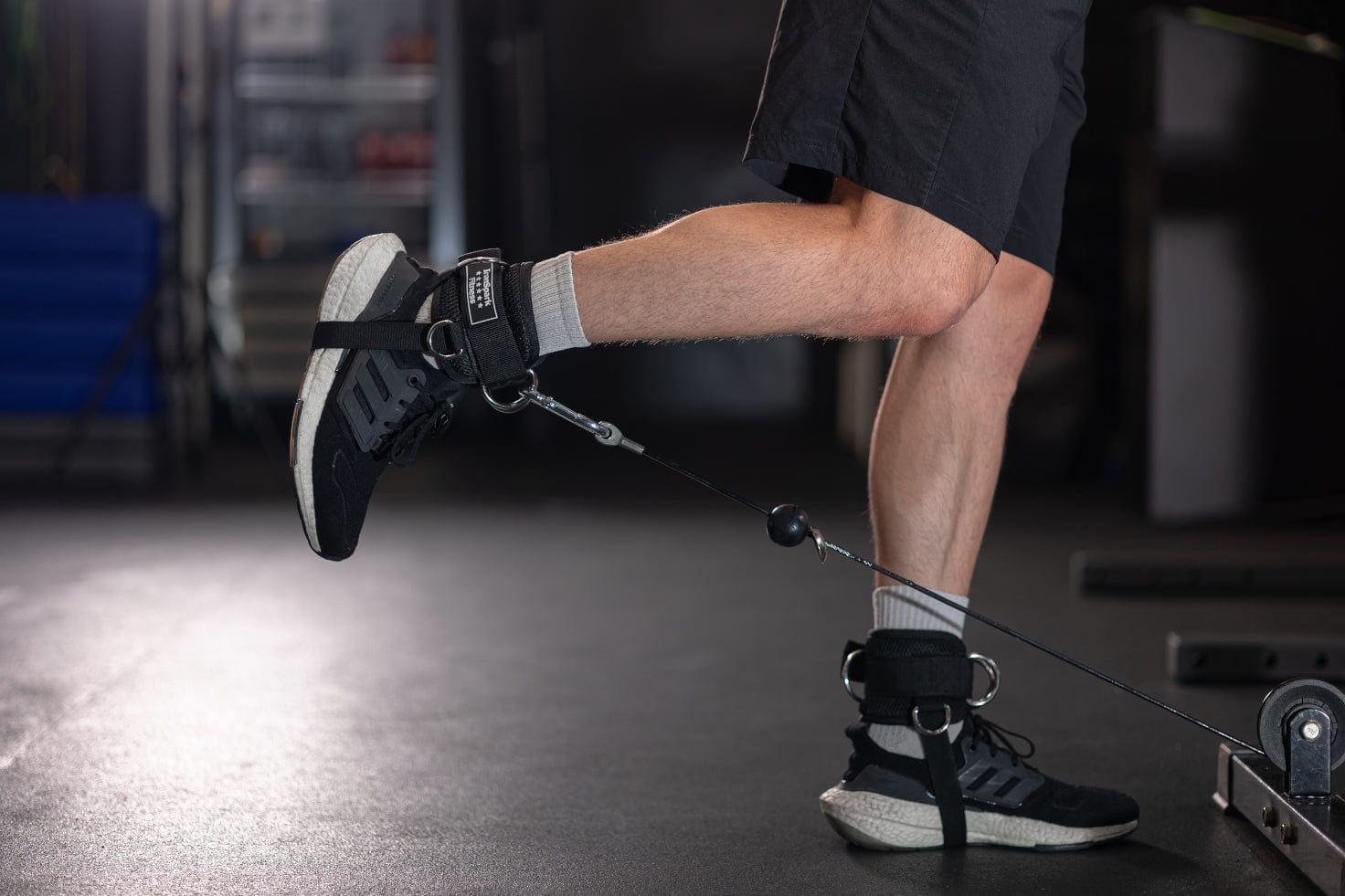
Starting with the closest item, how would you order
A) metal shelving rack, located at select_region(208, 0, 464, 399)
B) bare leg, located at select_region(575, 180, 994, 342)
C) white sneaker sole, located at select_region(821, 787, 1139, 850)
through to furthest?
bare leg, located at select_region(575, 180, 994, 342) → white sneaker sole, located at select_region(821, 787, 1139, 850) → metal shelving rack, located at select_region(208, 0, 464, 399)

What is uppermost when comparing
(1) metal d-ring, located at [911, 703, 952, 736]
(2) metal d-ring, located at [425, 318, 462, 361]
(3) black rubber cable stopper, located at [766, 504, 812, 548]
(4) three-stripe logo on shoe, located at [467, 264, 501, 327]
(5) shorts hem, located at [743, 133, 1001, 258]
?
(5) shorts hem, located at [743, 133, 1001, 258]

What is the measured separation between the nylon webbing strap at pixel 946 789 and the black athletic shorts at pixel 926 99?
0.39m

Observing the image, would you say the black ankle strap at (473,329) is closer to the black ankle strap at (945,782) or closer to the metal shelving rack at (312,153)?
the black ankle strap at (945,782)

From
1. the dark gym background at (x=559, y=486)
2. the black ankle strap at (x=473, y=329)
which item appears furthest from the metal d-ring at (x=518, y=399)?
the dark gym background at (x=559, y=486)

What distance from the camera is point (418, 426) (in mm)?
1113

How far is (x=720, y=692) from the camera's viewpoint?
1.61 meters

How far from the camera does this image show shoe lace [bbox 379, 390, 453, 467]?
1.09 metres

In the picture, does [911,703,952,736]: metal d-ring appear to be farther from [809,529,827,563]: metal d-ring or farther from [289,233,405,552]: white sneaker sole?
[289,233,405,552]: white sneaker sole

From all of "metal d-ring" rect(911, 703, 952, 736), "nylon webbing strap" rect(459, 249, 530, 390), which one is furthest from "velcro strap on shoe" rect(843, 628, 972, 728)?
"nylon webbing strap" rect(459, 249, 530, 390)

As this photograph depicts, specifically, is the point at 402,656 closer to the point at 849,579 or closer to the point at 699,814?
the point at 699,814

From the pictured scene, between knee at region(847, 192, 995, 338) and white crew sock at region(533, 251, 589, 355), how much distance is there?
20cm

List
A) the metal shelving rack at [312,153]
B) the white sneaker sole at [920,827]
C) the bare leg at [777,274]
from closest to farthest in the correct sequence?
the bare leg at [777,274] < the white sneaker sole at [920,827] < the metal shelving rack at [312,153]

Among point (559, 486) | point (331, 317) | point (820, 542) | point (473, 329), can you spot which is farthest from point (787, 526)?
point (559, 486)

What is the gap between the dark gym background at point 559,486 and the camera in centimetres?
117
